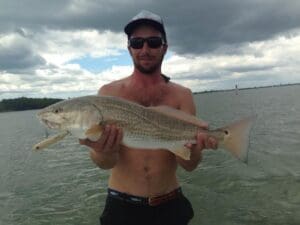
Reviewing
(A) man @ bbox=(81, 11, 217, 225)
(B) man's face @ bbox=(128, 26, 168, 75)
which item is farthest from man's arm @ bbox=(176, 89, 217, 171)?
(B) man's face @ bbox=(128, 26, 168, 75)

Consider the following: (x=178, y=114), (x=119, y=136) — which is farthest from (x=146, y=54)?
(x=119, y=136)

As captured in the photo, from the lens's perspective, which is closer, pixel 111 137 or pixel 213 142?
pixel 111 137

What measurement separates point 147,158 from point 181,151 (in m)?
0.51

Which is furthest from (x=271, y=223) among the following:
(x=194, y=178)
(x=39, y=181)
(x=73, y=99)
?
(x=39, y=181)

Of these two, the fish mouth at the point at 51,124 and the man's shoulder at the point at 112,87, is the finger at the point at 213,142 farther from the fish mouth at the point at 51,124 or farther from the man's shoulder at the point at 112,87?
the fish mouth at the point at 51,124

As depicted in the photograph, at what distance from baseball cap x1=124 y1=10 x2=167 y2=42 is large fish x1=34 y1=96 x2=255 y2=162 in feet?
3.52

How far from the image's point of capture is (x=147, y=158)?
4.80 meters

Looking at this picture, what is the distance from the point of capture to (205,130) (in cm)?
466

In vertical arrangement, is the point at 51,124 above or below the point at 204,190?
above

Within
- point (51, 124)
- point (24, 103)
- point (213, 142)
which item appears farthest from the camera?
point (24, 103)

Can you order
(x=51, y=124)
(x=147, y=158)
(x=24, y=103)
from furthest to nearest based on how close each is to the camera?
(x=24, y=103) < (x=147, y=158) < (x=51, y=124)

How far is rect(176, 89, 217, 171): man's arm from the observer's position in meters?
4.61

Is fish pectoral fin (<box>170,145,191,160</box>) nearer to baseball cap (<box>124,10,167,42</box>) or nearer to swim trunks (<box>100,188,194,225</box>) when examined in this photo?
swim trunks (<box>100,188,194,225</box>)

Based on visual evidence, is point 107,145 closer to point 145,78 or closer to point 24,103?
point 145,78
